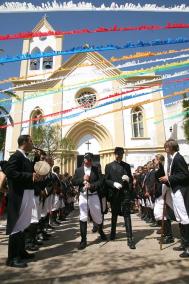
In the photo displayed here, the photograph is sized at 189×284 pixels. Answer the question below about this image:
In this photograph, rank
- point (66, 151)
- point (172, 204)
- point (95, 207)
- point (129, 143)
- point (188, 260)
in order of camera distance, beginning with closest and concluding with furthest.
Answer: point (188, 260), point (172, 204), point (95, 207), point (66, 151), point (129, 143)

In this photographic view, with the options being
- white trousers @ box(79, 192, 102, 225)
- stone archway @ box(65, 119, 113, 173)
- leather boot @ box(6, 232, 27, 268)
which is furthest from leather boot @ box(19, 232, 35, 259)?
stone archway @ box(65, 119, 113, 173)

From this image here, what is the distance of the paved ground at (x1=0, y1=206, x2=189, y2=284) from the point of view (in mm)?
3459

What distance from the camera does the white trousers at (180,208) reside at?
4.60 metres

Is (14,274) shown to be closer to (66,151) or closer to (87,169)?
(87,169)

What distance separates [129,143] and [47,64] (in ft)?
39.3

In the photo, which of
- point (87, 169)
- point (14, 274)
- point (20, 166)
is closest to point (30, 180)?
point (20, 166)

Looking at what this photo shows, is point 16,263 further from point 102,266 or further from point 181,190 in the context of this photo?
point 181,190

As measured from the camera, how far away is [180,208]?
4.68m

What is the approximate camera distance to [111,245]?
5.54 m

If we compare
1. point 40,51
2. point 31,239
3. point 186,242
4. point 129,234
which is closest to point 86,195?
point 129,234

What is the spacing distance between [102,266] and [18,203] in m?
1.78

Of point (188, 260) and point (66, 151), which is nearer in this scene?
point (188, 260)

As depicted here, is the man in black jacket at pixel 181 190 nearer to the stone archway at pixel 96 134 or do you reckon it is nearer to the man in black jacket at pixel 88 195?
the man in black jacket at pixel 88 195

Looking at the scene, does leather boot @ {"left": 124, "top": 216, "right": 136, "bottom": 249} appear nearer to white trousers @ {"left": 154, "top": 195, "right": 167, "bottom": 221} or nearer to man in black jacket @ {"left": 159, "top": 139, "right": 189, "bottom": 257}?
man in black jacket @ {"left": 159, "top": 139, "right": 189, "bottom": 257}
